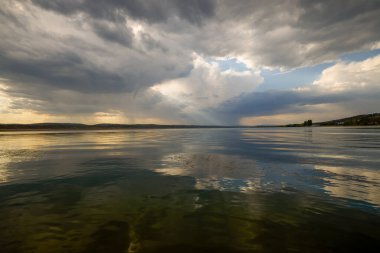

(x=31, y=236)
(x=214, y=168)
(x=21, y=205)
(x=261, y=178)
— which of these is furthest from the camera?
(x=214, y=168)

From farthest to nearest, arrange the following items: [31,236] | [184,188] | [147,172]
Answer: [147,172]
[184,188]
[31,236]

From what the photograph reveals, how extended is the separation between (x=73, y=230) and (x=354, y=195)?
13618 mm

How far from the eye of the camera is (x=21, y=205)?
36.7 ft

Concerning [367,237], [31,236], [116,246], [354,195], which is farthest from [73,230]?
[354,195]

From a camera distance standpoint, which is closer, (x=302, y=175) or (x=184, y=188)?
(x=184, y=188)

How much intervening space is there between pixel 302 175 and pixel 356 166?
7252 mm

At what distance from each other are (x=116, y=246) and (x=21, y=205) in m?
6.88

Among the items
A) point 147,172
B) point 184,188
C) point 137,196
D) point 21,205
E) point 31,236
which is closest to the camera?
point 31,236

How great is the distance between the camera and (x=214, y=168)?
20625mm

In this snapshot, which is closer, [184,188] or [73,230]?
[73,230]

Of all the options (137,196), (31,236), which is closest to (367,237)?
(137,196)

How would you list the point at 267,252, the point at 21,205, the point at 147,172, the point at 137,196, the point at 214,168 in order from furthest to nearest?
1. the point at 214,168
2. the point at 147,172
3. the point at 137,196
4. the point at 21,205
5. the point at 267,252

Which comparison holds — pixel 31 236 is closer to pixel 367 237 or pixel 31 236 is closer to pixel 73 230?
pixel 73 230

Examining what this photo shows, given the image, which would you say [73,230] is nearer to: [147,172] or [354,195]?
[147,172]
